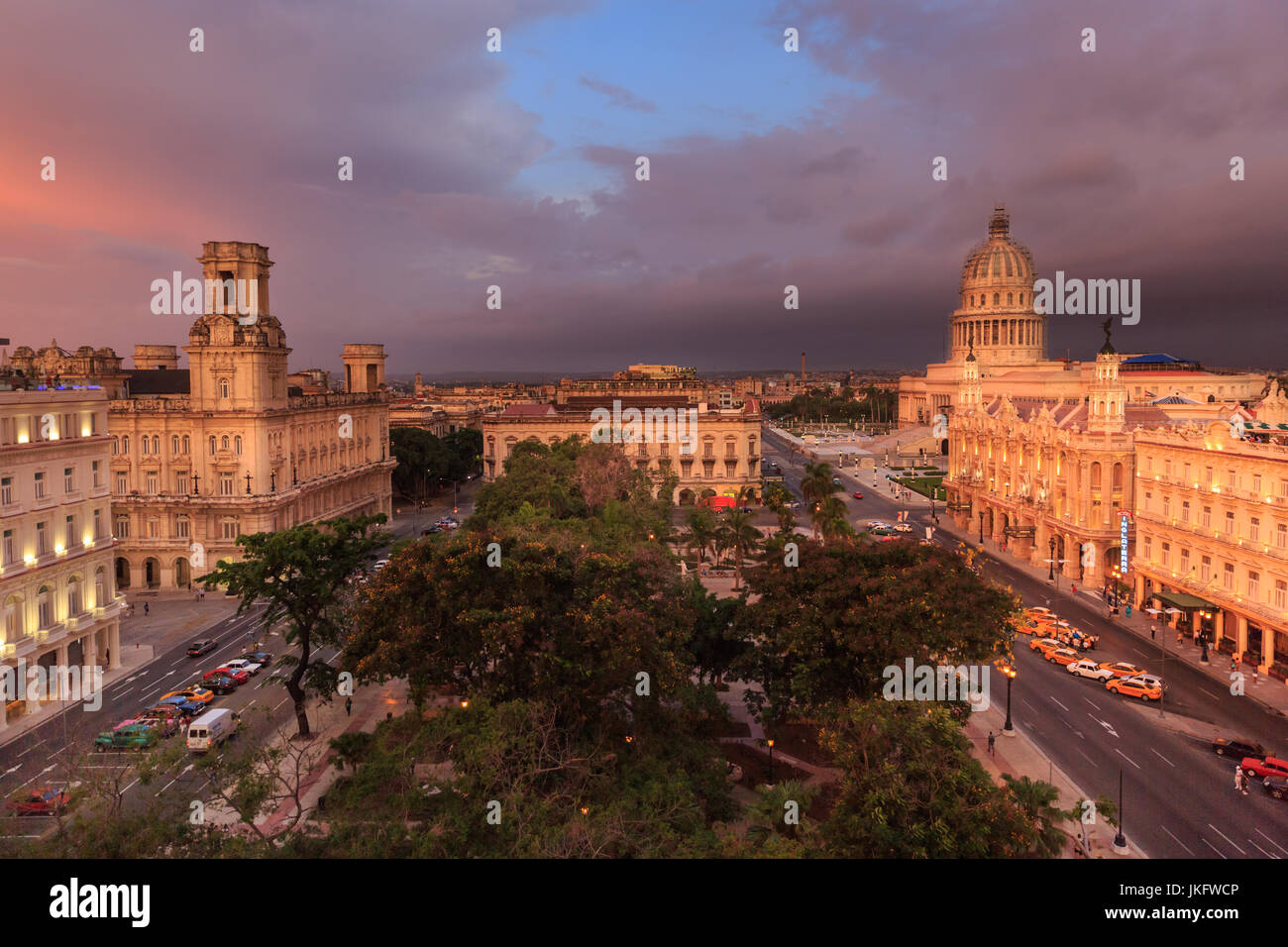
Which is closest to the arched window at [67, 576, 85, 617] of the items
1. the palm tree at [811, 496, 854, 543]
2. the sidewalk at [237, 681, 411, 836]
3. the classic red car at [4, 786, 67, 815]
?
the sidewalk at [237, 681, 411, 836]

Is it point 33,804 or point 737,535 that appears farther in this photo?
point 737,535

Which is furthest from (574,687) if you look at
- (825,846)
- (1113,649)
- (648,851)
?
(1113,649)

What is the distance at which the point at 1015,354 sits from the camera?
168m

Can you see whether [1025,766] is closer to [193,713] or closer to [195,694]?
[193,713]

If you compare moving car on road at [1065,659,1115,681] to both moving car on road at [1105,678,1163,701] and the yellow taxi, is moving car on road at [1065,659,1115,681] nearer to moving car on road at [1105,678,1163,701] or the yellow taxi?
moving car on road at [1105,678,1163,701]

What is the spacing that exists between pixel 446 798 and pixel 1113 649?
41.7 meters

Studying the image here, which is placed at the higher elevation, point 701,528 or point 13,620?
point 701,528

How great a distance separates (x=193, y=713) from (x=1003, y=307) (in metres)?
163

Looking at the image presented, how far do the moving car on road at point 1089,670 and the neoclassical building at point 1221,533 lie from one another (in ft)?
27.3

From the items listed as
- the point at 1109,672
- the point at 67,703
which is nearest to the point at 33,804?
the point at 67,703

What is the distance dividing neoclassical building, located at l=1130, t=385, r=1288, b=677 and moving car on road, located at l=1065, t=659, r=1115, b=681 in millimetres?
8336

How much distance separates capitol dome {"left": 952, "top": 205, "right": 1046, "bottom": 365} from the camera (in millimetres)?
167250
